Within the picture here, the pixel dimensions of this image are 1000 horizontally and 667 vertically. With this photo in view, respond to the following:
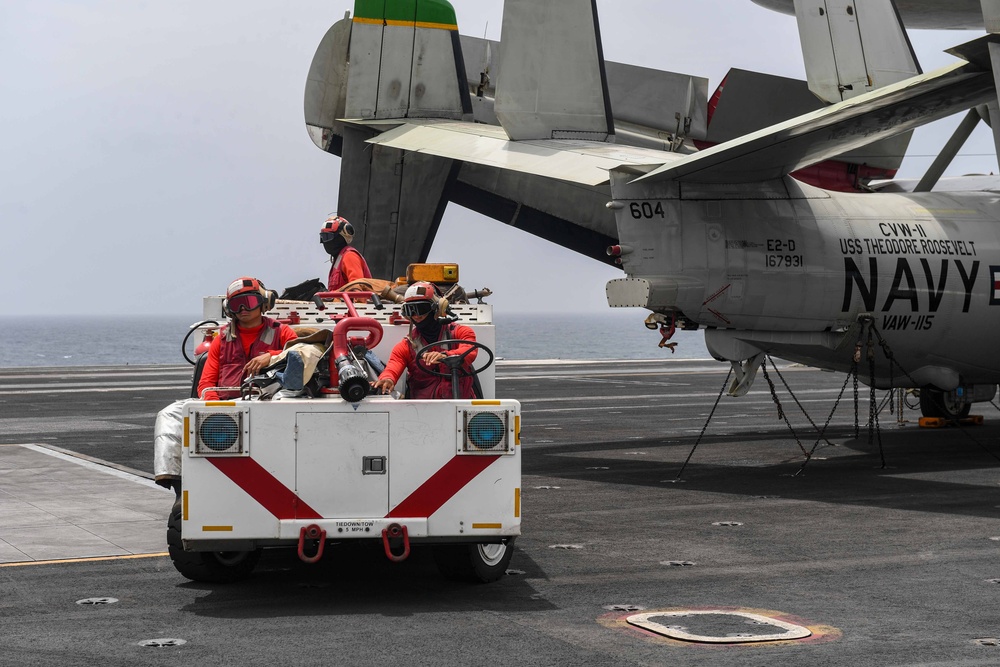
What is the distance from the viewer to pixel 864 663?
24.1 feet

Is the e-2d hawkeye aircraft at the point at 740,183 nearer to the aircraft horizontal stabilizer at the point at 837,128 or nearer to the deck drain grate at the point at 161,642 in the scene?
the aircraft horizontal stabilizer at the point at 837,128

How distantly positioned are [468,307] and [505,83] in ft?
26.4

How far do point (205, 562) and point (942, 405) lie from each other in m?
18.9

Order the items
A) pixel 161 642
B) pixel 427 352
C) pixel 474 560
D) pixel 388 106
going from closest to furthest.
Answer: pixel 161 642, pixel 474 560, pixel 427 352, pixel 388 106

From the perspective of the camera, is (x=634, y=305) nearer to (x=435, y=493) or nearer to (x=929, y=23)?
(x=435, y=493)

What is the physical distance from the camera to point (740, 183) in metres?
17.3

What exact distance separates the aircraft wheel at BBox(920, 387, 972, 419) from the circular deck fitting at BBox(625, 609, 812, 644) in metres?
16.4

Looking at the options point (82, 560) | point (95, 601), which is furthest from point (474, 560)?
point (82, 560)

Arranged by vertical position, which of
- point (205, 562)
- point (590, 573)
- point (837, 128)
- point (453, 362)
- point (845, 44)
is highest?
point (845, 44)

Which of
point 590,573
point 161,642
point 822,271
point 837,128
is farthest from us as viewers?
A: point 822,271

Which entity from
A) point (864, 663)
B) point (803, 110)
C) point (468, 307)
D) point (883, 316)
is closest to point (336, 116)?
point (803, 110)

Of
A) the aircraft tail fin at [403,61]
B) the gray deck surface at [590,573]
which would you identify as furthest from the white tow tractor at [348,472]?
the aircraft tail fin at [403,61]

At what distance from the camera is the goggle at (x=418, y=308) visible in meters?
10.2

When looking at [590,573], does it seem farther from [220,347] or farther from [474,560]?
[220,347]
